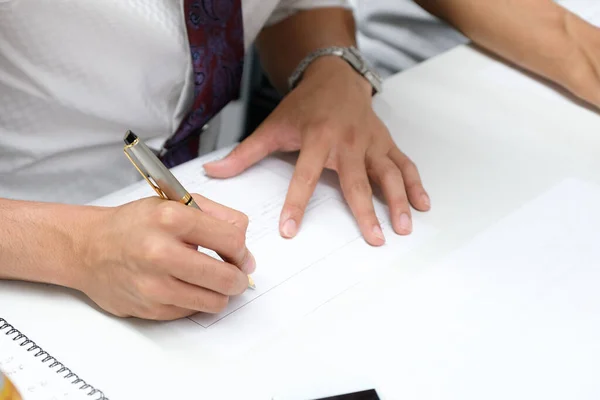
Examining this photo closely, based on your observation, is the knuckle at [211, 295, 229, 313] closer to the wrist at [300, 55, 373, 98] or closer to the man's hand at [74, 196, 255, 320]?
the man's hand at [74, 196, 255, 320]

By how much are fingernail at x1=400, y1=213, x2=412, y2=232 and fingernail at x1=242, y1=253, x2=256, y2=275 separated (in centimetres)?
18

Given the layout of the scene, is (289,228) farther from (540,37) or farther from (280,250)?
(540,37)

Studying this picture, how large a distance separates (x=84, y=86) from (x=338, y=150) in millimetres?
312

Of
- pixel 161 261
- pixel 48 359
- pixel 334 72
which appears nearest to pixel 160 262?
pixel 161 261

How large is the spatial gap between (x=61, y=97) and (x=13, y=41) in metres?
0.09

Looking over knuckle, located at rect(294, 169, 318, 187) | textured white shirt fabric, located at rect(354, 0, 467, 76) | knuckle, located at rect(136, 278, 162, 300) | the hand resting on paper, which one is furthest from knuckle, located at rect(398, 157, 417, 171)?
textured white shirt fabric, located at rect(354, 0, 467, 76)

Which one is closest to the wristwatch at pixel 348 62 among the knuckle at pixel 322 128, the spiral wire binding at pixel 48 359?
the knuckle at pixel 322 128

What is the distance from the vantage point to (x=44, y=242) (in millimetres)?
594

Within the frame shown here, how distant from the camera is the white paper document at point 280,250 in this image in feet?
1.91

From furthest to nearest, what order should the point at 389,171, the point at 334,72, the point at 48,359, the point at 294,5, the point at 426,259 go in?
the point at 294,5, the point at 334,72, the point at 389,171, the point at 426,259, the point at 48,359

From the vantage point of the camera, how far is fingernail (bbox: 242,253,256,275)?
591mm

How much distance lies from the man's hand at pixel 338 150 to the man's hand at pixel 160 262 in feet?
0.46

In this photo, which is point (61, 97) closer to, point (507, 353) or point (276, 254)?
point (276, 254)

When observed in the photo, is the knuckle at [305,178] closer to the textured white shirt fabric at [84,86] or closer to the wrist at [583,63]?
the textured white shirt fabric at [84,86]
